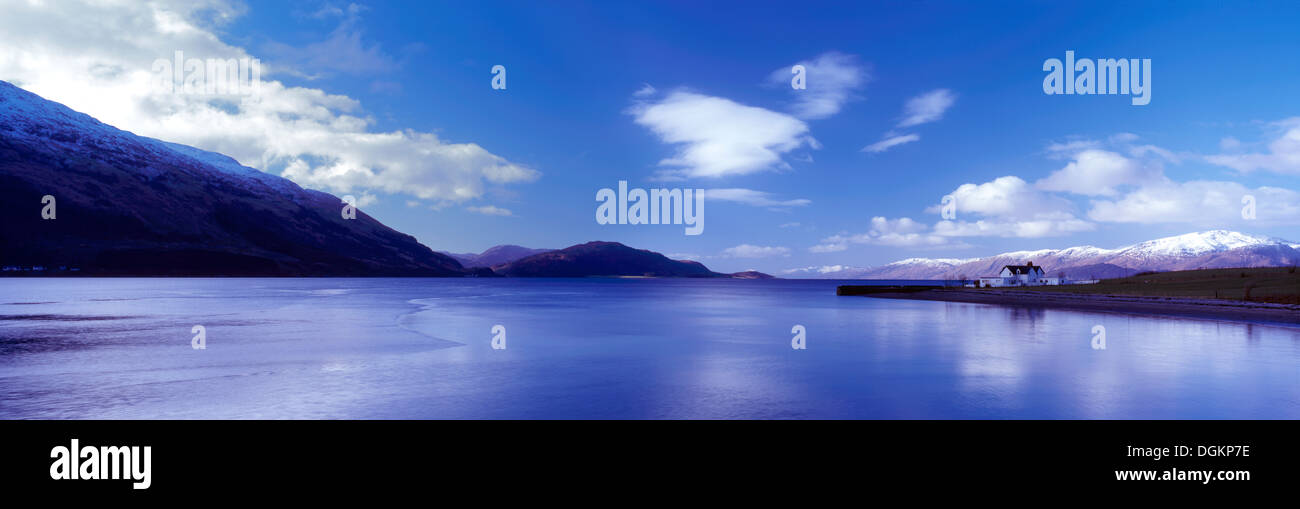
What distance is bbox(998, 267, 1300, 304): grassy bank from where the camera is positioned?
5669cm

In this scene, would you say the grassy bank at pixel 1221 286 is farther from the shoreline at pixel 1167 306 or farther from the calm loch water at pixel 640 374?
the calm loch water at pixel 640 374

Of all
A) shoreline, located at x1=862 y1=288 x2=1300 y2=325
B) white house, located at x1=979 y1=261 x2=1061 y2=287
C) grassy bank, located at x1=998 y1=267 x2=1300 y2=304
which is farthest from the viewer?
white house, located at x1=979 y1=261 x2=1061 y2=287

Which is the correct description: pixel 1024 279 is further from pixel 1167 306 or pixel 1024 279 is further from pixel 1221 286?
pixel 1167 306

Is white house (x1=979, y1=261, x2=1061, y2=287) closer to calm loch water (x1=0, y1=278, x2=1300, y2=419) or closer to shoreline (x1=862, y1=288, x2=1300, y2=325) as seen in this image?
shoreline (x1=862, y1=288, x2=1300, y2=325)

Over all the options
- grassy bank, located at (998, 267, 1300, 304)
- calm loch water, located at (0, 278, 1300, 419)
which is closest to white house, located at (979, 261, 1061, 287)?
grassy bank, located at (998, 267, 1300, 304)

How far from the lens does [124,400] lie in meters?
14.4

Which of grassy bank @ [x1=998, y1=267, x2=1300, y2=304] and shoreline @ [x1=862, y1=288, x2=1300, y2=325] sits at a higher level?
grassy bank @ [x1=998, y1=267, x2=1300, y2=304]

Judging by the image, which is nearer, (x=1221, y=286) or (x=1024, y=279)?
(x=1221, y=286)

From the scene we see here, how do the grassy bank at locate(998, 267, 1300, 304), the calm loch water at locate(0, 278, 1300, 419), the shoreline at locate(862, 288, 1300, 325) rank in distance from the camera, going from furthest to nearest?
1. the grassy bank at locate(998, 267, 1300, 304)
2. the shoreline at locate(862, 288, 1300, 325)
3. the calm loch water at locate(0, 278, 1300, 419)

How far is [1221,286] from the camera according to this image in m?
72.6

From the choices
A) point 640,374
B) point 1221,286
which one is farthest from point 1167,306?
point 640,374
